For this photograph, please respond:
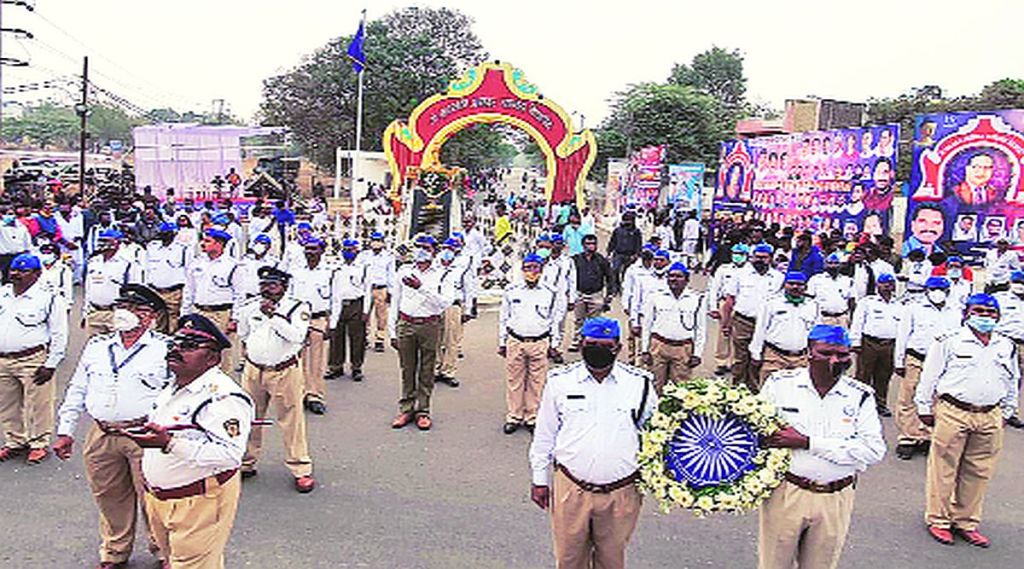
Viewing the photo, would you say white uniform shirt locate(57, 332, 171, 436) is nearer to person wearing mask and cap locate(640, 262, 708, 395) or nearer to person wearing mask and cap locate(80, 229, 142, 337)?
person wearing mask and cap locate(80, 229, 142, 337)

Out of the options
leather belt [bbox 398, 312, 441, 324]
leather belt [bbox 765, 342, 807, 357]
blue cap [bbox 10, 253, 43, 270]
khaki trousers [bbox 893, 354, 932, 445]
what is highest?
blue cap [bbox 10, 253, 43, 270]

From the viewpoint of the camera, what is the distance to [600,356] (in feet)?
13.4

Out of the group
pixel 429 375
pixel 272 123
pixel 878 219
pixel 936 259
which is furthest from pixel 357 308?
pixel 272 123

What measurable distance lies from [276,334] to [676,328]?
11.9 ft

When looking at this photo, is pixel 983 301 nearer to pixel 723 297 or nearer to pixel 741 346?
pixel 741 346

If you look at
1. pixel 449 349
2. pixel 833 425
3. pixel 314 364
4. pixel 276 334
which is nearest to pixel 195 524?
pixel 276 334

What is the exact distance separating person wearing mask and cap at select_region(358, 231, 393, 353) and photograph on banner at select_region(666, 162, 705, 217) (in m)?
14.9

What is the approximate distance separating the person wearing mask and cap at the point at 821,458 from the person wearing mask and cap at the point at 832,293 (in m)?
4.96

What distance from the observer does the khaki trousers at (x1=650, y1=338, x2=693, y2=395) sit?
307 inches

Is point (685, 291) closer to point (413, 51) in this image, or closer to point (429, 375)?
point (429, 375)

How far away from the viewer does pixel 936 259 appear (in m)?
10.1

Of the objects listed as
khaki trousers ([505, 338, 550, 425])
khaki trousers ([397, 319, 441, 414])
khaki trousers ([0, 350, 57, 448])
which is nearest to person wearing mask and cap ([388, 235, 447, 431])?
khaki trousers ([397, 319, 441, 414])

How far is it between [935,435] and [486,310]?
938 cm

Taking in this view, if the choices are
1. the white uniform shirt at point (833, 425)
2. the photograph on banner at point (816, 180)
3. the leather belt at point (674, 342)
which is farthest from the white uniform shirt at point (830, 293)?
the photograph on banner at point (816, 180)
